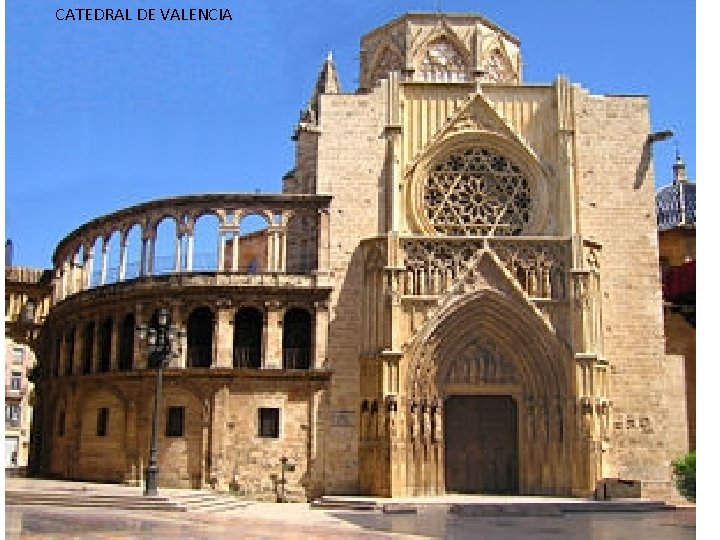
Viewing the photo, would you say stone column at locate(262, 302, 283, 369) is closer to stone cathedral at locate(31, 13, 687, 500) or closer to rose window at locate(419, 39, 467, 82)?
stone cathedral at locate(31, 13, 687, 500)

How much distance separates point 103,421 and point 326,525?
37.2 feet

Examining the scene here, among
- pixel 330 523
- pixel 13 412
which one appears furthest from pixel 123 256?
pixel 13 412

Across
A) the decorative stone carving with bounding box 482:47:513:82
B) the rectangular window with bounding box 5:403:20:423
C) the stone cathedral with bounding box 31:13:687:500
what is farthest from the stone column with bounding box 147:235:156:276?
the rectangular window with bounding box 5:403:20:423

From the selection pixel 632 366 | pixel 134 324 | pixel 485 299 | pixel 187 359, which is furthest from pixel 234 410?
pixel 632 366

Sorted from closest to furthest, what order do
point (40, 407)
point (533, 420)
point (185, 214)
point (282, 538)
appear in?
1. point (282, 538)
2. point (533, 420)
3. point (185, 214)
4. point (40, 407)

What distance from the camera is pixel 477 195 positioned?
82.4 feet

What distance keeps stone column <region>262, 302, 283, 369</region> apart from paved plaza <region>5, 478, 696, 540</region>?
166 inches

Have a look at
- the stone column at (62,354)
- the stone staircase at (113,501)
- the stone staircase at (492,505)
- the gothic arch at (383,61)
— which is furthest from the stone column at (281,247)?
the gothic arch at (383,61)

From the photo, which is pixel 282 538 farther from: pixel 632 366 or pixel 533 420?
pixel 632 366

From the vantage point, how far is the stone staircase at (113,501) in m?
17.4

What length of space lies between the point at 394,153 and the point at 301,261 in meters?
4.49

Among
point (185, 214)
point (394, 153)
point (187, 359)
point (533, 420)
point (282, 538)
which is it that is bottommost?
point (282, 538)

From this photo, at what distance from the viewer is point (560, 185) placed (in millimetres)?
24656

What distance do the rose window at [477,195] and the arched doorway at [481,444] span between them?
202 inches
